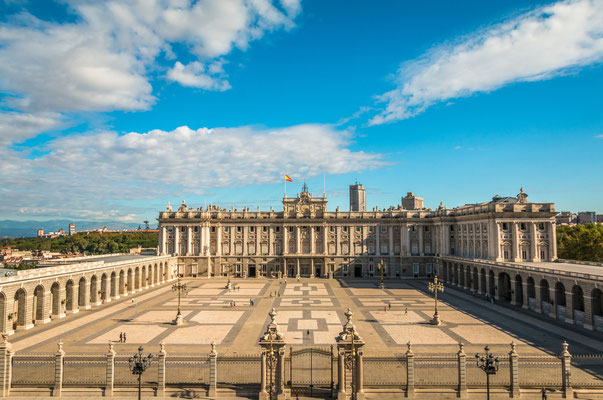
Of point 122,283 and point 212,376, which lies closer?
point 212,376

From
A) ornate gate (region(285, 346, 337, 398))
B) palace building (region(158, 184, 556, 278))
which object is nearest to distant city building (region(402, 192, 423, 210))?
palace building (region(158, 184, 556, 278))

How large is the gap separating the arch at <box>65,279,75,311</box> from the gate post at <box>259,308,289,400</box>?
1456 inches

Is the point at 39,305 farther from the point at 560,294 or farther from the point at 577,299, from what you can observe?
the point at 560,294

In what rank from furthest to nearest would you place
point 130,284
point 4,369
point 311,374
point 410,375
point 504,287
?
point 130,284, point 504,287, point 4,369, point 410,375, point 311,374

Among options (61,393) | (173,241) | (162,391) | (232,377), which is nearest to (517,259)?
(232,377)

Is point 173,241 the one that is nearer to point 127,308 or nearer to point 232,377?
point 127,308

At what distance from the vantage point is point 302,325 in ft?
139

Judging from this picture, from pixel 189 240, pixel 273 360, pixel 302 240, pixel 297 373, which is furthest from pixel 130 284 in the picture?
pixel 273 360

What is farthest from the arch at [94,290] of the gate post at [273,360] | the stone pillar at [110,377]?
the gate post at [273,360]

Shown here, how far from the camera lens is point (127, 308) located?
52188mm

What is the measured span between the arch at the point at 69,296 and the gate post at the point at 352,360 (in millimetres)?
40679

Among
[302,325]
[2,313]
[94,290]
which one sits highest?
[2,313]

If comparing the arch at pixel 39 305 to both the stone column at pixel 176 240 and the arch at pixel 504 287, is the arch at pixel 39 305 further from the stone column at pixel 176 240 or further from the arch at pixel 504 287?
the arch at pixel 504 287

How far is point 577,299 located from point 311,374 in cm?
3724
